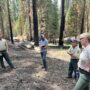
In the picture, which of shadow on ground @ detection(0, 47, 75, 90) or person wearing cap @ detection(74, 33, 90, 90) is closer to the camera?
person wearing cap @ detection(74, 33, 90, 90)

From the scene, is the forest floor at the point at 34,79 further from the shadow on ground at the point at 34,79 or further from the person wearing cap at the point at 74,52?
the person wearing cap at the point at 74,52

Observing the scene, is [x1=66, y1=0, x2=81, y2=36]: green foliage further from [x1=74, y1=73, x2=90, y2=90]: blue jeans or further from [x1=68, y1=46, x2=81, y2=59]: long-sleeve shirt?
[x1=74, y1=73, x2=90, y2=90]: blue jeans

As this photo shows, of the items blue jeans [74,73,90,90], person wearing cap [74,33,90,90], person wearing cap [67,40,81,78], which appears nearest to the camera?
person wearing cap [74,33,90,90]

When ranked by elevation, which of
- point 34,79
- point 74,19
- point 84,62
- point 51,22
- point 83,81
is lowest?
point 51,22

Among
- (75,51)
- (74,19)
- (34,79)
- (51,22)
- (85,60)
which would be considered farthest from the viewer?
(74,19)

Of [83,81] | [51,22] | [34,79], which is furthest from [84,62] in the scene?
[51,22]

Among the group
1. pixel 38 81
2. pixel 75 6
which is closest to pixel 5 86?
pixel 38 81

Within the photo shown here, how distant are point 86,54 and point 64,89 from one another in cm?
369

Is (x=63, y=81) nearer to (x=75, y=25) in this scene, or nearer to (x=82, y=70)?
(x=82, y=70)

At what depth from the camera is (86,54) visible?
6477 millimetres

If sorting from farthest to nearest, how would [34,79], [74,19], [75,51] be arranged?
[74,19] → [34,79] → [75,51]

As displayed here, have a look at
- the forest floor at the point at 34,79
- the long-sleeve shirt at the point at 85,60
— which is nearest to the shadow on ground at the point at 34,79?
the forest floor at the point at 34,79

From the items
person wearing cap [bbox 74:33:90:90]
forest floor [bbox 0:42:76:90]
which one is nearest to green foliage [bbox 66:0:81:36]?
forest floor [bbox 0:42:76:90]

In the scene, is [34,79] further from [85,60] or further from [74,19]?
[74,19]
